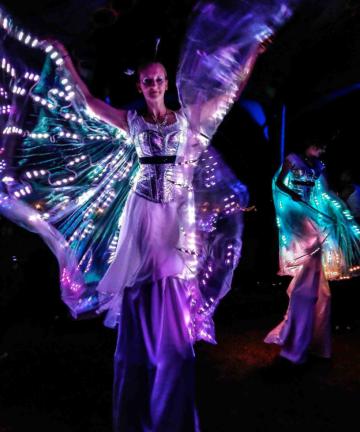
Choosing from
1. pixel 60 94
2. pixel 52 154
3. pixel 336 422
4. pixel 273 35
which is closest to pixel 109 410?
pixel 336 422

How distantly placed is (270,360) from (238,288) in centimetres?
367

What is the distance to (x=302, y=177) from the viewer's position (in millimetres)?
4844

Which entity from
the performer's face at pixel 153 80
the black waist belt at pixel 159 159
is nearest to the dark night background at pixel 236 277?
the performer's face at pixel 153 80

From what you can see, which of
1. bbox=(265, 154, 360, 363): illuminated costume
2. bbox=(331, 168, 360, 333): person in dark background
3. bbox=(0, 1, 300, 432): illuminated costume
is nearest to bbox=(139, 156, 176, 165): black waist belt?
bbox=(0, 1, 300, 432): illuminated costume

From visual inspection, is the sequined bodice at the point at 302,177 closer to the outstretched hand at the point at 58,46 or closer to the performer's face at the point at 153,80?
the performer's face at the point at 153,80

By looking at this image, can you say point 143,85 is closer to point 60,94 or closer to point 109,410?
point 60,94

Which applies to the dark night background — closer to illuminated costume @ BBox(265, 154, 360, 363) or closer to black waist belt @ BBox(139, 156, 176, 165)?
illuminated costume @ BBox(265, 154, 360, 363)

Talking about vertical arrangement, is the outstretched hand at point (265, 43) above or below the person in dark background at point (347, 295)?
above

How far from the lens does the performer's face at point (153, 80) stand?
2.95 m

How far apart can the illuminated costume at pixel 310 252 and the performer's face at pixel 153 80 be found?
2.27 metres

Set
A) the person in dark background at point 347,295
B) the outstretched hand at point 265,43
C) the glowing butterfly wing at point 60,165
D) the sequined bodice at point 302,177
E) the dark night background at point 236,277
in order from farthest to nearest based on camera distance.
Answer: the person in dark background at point 347,295 < the sequined bodice at point 302,177 < the dark night background at point 236,277 < the glowing butterfly wing at point 60,165 < the outstretched hand at point 265,43

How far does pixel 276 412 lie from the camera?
3.26 meters

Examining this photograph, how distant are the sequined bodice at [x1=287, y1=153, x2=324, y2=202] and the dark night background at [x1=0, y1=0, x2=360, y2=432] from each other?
1.67ft

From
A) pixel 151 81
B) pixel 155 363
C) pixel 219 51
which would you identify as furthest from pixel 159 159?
pixel 155 363
